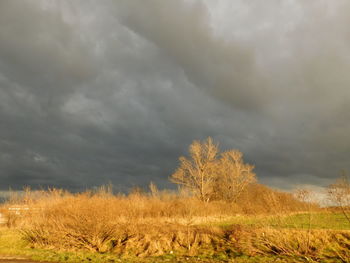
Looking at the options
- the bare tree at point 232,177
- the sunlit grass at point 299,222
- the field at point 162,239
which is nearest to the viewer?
the field at point 162,239

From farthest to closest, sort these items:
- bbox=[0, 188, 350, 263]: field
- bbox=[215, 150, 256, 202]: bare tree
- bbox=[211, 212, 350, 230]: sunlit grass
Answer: bbox=[215, 150, 256, 202]: bare tree, bbox=[211, 212, 350, 230]: sunlit grass, bbox=[0, 188, 350, 263]: field

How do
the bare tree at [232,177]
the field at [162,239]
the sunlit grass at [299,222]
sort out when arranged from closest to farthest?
the field at [162,239] < the sunlit grass at [299,222] < the bare tree at [232,177]

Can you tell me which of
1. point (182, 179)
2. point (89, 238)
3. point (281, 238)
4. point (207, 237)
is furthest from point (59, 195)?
point (182, 179)

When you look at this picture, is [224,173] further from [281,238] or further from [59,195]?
[281,238]

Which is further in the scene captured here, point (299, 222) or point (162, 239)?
point (299, 222)

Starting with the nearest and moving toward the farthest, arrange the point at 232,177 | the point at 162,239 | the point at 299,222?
the point at 162,239, the point at 299,222, the point at 232,177

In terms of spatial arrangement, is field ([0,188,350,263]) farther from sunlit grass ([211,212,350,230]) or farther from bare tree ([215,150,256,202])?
bare tree ([215,150,256,202])

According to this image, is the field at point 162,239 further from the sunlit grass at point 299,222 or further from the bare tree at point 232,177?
the bare tree at point 232,177

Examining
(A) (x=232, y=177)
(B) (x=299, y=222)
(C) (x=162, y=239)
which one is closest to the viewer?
(C) (x=162, y=239)

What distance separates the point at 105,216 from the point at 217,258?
9.48m

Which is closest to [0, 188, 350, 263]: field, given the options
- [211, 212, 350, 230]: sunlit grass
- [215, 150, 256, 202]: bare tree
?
[211, 212, 350, 230]: sunlit grass

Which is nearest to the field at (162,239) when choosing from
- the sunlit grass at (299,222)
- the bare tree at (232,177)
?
the sunlit grass at (299,222)

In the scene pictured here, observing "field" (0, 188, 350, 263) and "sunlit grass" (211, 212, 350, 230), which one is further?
"sunlit grass" (211, 212, 350, 230)

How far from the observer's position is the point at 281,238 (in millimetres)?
20672
